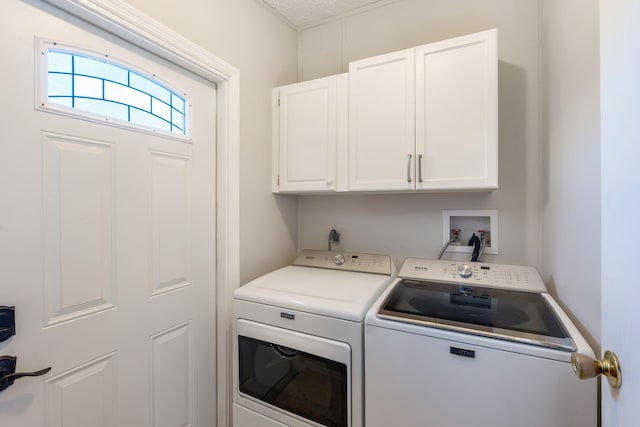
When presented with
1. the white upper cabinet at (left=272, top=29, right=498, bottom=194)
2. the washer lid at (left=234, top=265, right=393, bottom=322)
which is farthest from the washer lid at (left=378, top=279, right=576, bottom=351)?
the white upper cabinet at (left=272, top=29, right=498, bottom=194)

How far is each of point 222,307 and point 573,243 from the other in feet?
5.29

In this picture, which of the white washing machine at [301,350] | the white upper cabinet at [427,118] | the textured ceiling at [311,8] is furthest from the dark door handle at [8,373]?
the textured ceiling at [311,8]

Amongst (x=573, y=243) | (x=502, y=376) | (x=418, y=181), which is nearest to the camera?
(x=502, y=376)

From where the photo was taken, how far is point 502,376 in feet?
2.98

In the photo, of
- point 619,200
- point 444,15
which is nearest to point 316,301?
point 619,200

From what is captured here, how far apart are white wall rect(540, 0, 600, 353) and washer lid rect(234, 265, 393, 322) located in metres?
0.76

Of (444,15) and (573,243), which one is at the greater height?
(444,15)

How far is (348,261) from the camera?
1.76m

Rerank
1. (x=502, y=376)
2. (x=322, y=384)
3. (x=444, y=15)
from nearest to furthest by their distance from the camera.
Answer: (x=502, y=376), (x=322, y=384), (x=444, y=15)

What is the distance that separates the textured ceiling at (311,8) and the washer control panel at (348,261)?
165 centimetres

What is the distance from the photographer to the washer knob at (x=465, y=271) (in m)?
1.44

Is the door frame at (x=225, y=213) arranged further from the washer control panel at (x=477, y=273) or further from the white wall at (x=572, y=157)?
the white wall at (x=572, y=157)

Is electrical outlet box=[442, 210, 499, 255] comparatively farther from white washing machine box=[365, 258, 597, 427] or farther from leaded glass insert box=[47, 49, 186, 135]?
leaded glass insert box=[47, 49, 186, 135]

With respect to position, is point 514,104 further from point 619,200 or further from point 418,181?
point 619,200
